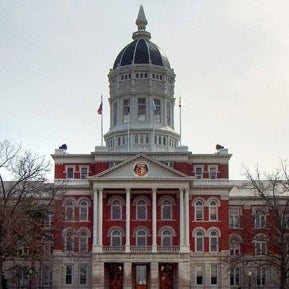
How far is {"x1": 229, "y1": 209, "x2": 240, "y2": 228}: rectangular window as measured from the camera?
316ft

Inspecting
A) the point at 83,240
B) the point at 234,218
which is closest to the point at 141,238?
the point at 83,240

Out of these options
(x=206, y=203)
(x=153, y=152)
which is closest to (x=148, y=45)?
(x=153, y=152)

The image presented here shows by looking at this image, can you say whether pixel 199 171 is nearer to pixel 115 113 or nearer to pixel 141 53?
pixel 115 113

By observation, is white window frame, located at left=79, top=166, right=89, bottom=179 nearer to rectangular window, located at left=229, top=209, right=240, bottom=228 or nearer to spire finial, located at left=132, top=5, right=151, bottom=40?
rectangular window, located at left=229, top=209, right=240, bottom=228

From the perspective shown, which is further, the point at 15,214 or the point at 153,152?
the point at 153,152

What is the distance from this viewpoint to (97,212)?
3509 inches

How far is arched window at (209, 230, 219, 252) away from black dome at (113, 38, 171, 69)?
26.5 m

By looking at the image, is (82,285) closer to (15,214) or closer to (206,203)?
(206,203)

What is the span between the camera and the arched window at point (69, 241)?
90.8 m

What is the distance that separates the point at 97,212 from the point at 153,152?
10377 millimetres

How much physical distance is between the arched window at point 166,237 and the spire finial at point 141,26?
101 feet

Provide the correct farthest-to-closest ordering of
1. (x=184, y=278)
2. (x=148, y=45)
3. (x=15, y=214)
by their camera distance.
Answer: (x=148, y=45) < (x=184, y=278) < (x=15, y=214)

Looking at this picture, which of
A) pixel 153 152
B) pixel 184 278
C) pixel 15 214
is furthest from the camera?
pixel 153 152

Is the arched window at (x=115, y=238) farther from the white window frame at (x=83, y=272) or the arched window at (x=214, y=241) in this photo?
the arched window at (x=214, y=241)
